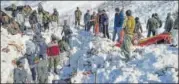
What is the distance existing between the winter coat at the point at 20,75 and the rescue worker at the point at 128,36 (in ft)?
16.7

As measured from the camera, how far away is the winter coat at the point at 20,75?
22.0m

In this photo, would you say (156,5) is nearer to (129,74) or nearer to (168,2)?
(168,2)

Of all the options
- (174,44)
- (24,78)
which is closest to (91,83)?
(24,78)

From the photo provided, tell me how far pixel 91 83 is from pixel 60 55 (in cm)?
239

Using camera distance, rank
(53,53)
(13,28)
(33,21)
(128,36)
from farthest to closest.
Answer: (33,21) < (13,28) < (128,36) < (53,53)

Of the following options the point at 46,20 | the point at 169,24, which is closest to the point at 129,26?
the point at 169,24

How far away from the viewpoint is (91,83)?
24.1m

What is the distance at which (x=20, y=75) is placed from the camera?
22062mm

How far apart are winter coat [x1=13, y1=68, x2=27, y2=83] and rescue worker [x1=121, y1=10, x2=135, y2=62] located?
5103mm

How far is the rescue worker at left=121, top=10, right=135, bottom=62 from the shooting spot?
2488 centimetres

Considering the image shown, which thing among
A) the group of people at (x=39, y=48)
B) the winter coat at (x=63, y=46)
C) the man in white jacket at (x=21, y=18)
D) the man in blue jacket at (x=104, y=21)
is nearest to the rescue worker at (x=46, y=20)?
the group of people at (x=39, y=48)

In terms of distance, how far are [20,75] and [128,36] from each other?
5448 millimetres

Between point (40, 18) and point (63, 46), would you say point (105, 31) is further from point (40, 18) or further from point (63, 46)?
point (40, 18)

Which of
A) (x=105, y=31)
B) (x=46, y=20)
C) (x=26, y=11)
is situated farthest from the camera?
(x=26, y=11)
